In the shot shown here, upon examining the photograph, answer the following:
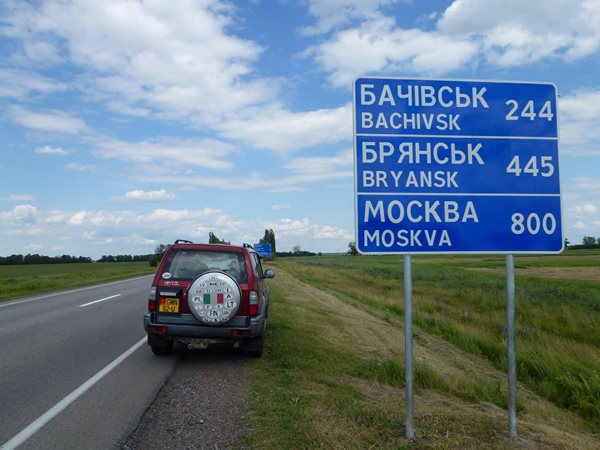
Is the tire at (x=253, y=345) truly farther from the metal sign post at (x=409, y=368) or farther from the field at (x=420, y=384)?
the metal sign post at (x=409, y=368)

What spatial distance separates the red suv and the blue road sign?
9.99ft

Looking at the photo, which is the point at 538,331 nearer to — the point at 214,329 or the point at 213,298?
the point at 214,329

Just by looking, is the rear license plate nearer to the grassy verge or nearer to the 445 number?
the 445 number

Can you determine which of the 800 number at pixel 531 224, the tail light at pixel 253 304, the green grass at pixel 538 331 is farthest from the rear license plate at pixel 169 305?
the 800 number at pixel 531 224

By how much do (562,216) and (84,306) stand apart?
14283 millimetres

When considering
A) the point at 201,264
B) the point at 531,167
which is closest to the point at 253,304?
the point at 201,264

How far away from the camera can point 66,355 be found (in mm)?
8078

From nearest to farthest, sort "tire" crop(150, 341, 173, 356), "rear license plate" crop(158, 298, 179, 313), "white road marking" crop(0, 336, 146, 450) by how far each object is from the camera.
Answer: "white road marking" crop(0, 336, 146, 450) → "rear license plate" crop(158, 298, 179, 313) → "tire" crop(150, 341, 173, 356)

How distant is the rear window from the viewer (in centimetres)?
761

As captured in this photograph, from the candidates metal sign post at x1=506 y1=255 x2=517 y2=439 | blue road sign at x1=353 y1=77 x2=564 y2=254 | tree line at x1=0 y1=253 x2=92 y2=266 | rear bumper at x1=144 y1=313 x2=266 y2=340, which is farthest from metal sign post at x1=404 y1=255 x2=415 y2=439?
tree line at x1=0 y1=253 x2=92 y2=266

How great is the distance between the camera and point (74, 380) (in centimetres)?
654

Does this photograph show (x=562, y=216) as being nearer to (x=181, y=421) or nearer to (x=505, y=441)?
(x=505, y=441)

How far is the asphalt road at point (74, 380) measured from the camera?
4.69 meters

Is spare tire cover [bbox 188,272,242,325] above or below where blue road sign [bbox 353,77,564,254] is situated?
below
